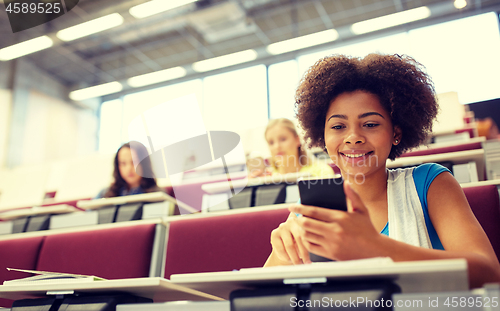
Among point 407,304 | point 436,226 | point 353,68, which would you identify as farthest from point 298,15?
point 407,304

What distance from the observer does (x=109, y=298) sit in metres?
0.71

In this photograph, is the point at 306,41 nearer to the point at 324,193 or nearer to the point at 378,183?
the point at 378,183

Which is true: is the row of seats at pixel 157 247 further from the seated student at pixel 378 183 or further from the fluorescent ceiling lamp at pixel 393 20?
the fluorescent ceiling lamp at pixel 393 20

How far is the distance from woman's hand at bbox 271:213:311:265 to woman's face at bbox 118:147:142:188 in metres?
1.60

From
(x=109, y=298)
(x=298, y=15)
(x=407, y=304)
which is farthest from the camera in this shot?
(x=298, y=15)

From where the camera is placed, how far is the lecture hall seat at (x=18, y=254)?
152cm

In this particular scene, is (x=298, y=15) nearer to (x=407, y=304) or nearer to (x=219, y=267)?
(x=219, y=267)

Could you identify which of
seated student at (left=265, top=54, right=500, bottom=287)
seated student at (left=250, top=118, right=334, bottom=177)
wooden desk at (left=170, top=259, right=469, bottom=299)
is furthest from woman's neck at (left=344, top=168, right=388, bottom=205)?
seated student at (left=250, top=118, right=334, bottom=177)

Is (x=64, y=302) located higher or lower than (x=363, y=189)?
lower

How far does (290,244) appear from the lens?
2.39 feet

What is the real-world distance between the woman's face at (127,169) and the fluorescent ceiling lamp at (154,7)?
2309 mm

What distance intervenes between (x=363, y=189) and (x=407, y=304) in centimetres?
49

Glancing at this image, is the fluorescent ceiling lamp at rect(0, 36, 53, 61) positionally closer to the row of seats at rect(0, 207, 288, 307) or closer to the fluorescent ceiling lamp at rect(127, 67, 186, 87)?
the fluorescent ceiling lamp at rect(127, 67, 186, 87)

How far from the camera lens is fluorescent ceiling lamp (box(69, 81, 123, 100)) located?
6215mm
